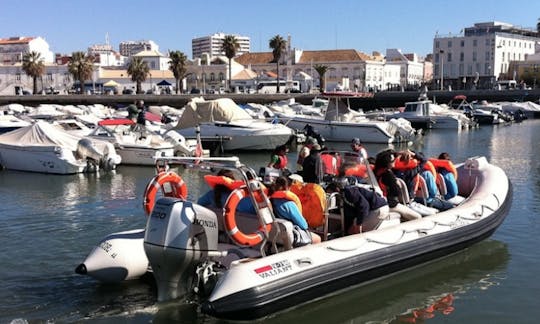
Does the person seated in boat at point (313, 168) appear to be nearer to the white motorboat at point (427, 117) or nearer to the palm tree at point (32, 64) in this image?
the white motorboat at point (427, 117)

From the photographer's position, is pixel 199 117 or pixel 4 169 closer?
pixel 4 169

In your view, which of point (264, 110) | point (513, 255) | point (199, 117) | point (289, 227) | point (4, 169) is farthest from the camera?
point (264, 110)

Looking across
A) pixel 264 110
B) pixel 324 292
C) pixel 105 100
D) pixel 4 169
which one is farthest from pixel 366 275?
pixel 105 100

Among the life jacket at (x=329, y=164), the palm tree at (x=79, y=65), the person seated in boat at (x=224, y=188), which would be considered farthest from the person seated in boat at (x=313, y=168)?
the palm tree at (x=79, y=65)

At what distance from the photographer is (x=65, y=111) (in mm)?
43625

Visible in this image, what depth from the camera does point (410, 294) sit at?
348 inches

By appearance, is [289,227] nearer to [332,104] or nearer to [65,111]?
[332,104]

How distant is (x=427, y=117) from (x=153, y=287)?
3345cm

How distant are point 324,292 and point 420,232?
214 centimetres

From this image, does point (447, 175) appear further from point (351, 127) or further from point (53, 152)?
point (351, 127)

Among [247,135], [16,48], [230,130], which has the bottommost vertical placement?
[247,135]

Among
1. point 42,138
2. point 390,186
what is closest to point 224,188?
point 390,186

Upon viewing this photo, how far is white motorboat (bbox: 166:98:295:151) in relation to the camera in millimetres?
26938

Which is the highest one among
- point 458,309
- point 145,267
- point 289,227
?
point 289,227
